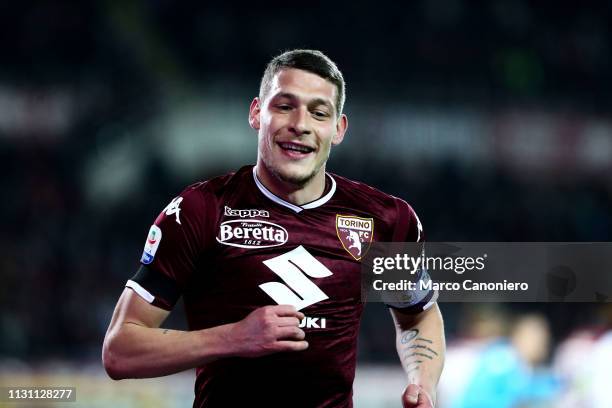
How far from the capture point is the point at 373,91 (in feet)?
53.5

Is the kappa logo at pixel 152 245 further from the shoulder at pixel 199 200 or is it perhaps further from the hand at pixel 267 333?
the hand at pixel 267 333

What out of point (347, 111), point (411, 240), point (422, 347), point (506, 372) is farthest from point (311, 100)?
point (347, 111)

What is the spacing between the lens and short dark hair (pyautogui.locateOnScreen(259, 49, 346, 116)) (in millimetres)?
3760

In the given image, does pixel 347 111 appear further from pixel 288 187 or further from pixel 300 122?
pixel 300 122

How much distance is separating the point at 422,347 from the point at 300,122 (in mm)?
1199

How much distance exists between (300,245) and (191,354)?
28.3 inches

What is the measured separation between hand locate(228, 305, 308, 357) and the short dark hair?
3.38ft

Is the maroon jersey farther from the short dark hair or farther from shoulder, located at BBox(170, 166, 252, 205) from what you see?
the short dark hair

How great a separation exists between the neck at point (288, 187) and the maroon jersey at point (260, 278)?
0.03m

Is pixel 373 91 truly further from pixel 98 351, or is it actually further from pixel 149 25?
pixel 98 351

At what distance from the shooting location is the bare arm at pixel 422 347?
3930 mm

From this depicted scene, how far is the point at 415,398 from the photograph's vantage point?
11.9 ft

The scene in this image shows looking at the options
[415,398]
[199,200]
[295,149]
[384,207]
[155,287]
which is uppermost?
[295,149]

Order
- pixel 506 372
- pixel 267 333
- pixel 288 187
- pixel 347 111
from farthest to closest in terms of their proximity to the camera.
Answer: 1. pixel 347 111
2. pixel 506 372
3. pixel 288 187
4. pixel 267 333
